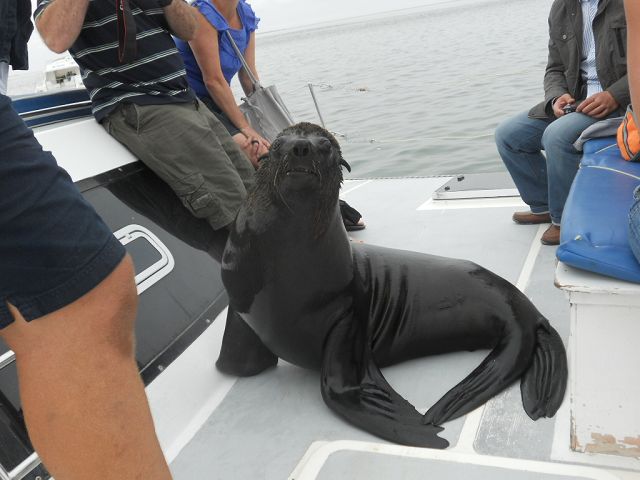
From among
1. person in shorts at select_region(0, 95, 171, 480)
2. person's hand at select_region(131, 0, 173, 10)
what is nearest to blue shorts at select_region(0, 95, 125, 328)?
person in shorts at select_region(0, 95, 171, 480)

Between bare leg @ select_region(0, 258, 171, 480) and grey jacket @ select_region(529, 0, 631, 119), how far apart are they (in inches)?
98.4

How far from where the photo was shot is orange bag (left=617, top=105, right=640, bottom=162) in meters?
2.17

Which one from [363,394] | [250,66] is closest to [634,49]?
[363,394]

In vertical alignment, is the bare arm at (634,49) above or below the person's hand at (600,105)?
above

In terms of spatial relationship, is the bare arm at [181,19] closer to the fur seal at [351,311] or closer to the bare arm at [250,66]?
the bare arm at [250,66]

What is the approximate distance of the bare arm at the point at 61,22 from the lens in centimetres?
238

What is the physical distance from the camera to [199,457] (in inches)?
70.4

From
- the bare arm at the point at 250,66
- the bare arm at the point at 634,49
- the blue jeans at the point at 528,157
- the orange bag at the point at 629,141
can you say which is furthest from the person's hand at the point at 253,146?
the bare arm at the point at 634,49

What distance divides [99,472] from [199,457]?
750 mm

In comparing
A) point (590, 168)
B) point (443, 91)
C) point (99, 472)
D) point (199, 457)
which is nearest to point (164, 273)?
point (199, 457)

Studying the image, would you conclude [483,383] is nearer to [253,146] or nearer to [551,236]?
[551,236]

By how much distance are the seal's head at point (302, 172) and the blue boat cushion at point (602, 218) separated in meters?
0.70

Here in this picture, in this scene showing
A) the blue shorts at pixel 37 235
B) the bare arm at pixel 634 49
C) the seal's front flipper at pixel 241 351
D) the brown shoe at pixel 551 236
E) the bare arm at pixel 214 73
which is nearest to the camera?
the blue shorts at pixel 37 235

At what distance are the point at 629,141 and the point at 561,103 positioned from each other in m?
0.92
